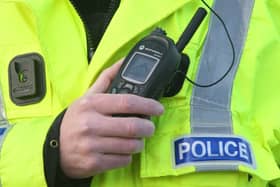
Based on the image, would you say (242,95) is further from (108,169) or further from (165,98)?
(108,169)

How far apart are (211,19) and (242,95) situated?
0.14 meters

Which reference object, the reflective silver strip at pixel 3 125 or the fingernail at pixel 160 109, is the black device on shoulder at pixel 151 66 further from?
the reflective silver strip at pixel 3 125

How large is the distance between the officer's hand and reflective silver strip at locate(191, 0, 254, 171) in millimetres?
115

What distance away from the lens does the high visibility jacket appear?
124 centimetres

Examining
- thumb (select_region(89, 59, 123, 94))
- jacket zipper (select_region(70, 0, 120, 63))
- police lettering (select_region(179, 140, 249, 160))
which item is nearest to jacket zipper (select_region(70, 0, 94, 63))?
jacket zipper (select_region(70, 0, 120, 63))

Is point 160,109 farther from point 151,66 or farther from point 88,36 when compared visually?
point 88,36

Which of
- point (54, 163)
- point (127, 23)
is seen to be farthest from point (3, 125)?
point (127, 23)

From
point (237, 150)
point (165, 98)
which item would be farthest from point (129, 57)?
point (237, 150)

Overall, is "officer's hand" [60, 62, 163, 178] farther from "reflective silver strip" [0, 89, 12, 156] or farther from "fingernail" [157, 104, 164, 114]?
"reflective silver strip" [0, 89, 12, 156]

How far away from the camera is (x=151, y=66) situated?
1.17m

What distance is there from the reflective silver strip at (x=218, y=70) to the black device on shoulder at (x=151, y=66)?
79mm

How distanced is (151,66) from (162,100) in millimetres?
111

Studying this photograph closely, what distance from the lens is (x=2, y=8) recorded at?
139cm

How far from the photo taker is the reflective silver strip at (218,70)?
125 centimetres
